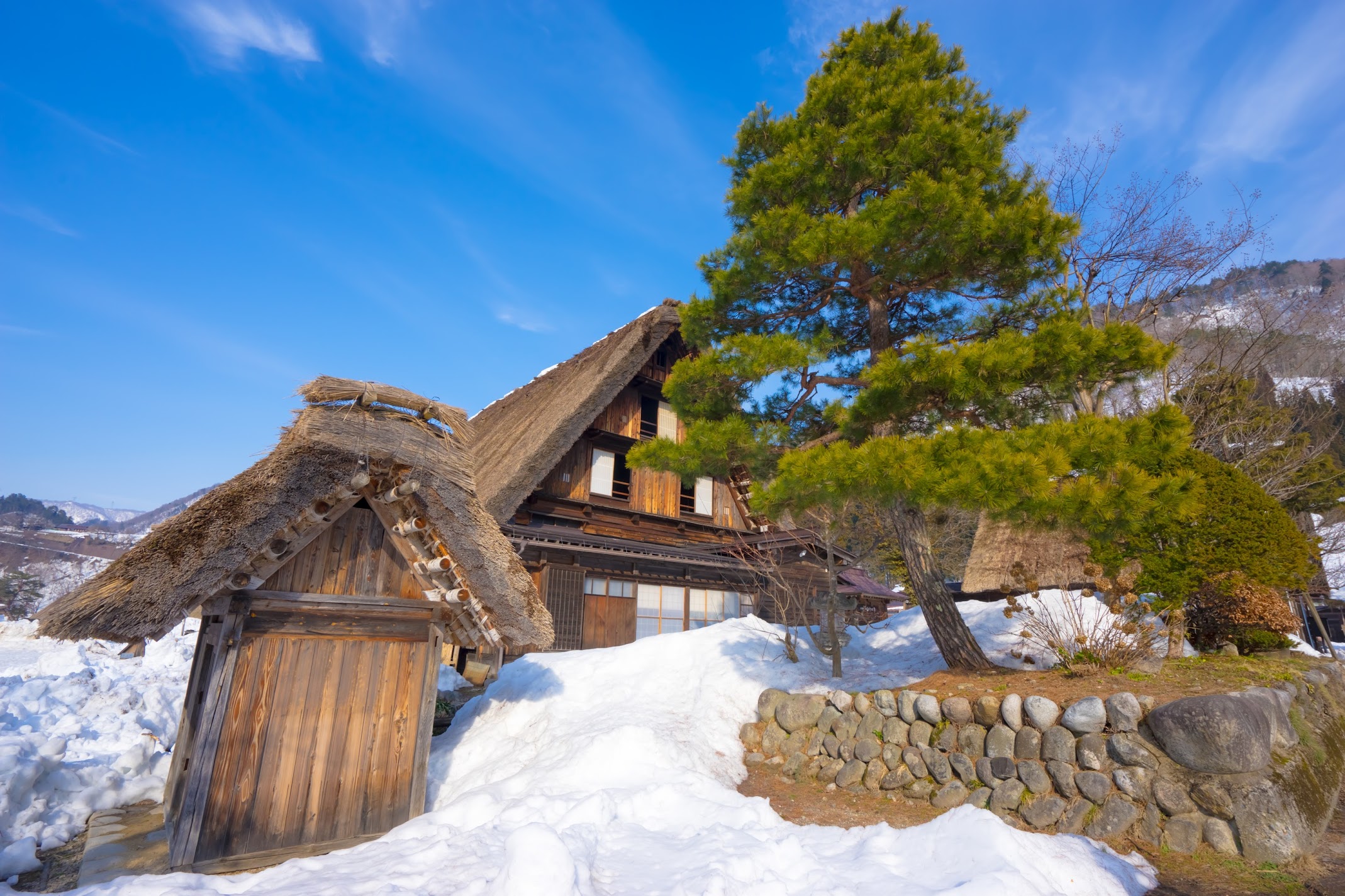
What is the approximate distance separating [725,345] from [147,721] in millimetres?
8840

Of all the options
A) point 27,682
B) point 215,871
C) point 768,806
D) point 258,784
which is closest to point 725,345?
point 768,806

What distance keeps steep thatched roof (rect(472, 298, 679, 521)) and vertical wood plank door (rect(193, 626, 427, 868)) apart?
523 centimetres

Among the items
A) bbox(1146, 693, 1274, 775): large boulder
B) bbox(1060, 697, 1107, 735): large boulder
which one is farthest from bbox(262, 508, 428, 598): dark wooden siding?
bbox(1146, 693, 1274, 775): large boulder

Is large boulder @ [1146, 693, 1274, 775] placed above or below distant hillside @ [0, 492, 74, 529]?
below

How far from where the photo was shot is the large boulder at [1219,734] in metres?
4.62

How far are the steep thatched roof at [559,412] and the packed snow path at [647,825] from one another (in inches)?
136

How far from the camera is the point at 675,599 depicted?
44.7 ft

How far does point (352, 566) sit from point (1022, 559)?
1161 centimetres

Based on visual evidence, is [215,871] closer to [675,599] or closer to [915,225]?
[915,225]

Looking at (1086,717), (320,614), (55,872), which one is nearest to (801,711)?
(1086,717)

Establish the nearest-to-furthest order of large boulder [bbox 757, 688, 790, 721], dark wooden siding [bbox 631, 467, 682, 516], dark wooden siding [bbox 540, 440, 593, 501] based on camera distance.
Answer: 1. large boulder [bbox 757, 688, 790, 721]
2. dark wooden siding [bbox 540, 440, 593, 501]
3. dark wooden siding [bbox 631, 467, 682, 516]

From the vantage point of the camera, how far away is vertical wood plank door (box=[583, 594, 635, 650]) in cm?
1224

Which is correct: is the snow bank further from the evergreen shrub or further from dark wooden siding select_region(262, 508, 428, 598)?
the evergreen shrub

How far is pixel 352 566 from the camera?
18.2 ft
